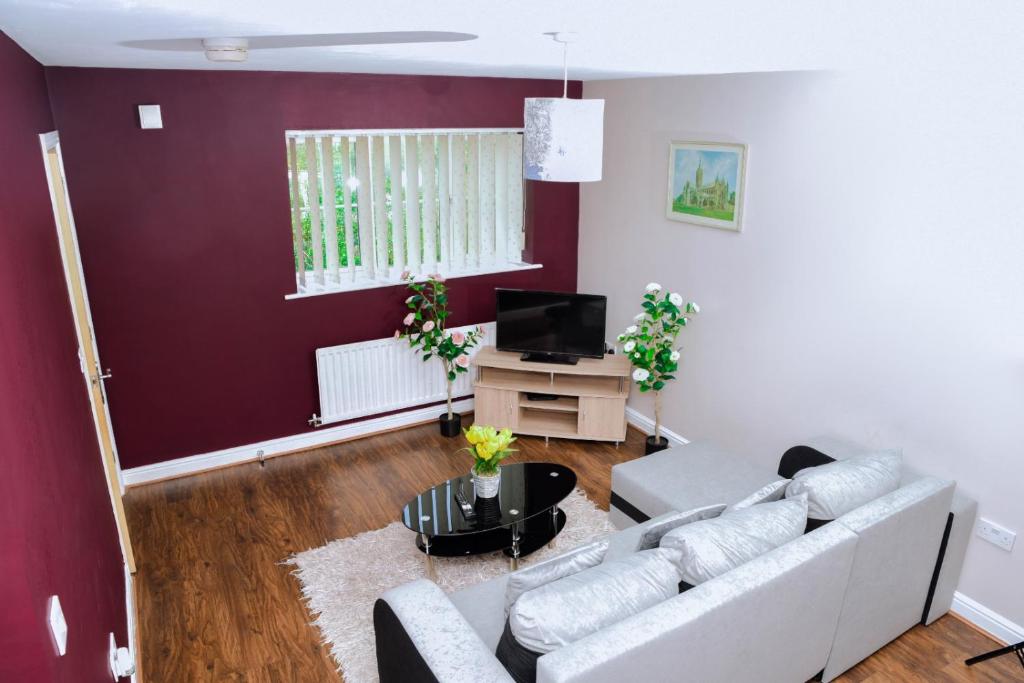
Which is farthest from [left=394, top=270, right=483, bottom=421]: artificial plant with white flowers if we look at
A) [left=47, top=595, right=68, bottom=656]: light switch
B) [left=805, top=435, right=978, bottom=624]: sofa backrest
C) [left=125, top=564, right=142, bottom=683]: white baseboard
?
[left=47, top=595, right=68, bottom=656]: light switch

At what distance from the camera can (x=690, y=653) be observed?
8.01ft

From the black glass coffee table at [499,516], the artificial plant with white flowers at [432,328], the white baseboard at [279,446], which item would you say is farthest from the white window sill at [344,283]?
the black glass coffee table at [499,516]

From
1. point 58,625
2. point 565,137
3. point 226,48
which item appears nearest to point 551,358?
point 565,137

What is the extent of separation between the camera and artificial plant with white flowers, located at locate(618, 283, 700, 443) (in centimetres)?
484

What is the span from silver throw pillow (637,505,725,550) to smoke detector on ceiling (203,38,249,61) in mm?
2374

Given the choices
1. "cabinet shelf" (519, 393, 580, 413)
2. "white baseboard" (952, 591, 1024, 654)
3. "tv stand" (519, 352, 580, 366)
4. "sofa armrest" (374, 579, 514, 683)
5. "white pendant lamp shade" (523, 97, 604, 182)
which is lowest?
"white baseboard" (952, 591, 1024, 654)

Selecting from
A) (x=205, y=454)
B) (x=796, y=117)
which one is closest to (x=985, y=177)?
(x=796, y=117)

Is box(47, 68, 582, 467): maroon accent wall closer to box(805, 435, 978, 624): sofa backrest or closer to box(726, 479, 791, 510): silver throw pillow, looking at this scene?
box(726, 479, 791, 510): silver throw pillow

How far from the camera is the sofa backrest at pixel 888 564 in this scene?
2.98 m

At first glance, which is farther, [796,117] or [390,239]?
[390,239]

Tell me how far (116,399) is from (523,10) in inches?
157

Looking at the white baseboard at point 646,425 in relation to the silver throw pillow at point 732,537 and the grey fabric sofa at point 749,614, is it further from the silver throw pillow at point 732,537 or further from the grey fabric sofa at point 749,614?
the silver throw pillow at point 732,537

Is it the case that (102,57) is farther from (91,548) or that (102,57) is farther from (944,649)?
(944,649)

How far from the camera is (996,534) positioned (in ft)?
11.2
